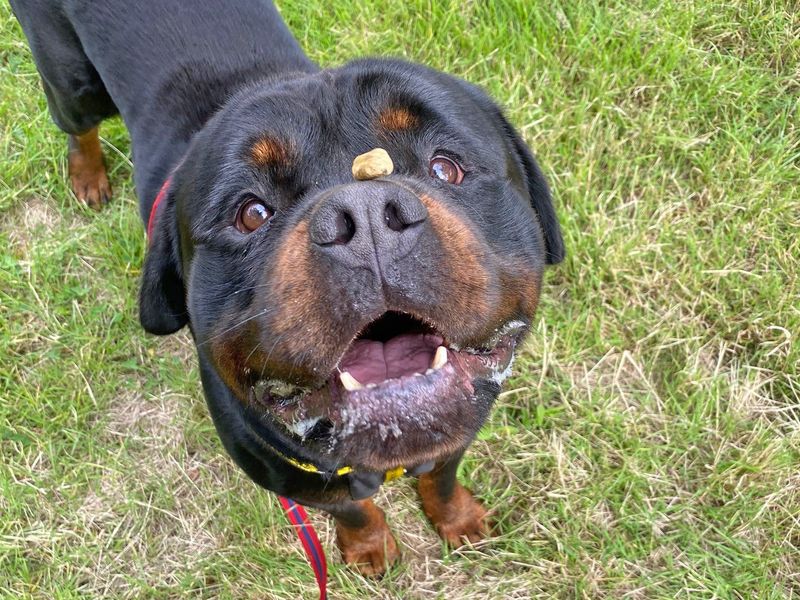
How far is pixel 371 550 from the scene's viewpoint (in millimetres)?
2721

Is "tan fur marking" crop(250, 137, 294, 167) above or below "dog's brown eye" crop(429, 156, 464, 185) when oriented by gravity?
above

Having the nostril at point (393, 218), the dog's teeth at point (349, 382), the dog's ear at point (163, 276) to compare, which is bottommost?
the dog's ear at point (163, 276)

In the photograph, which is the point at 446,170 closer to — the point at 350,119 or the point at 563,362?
the point at 350,119

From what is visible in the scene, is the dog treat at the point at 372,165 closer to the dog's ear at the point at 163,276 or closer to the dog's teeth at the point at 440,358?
the dog's teeth at the point at 440,358

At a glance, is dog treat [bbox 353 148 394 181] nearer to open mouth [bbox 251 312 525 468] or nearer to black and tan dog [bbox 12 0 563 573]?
black and tan dog [bbox 12 0 563 573]

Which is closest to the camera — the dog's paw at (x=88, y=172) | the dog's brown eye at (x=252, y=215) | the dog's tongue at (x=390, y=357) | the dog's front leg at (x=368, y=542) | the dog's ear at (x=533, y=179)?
the dog's tongue at (x=390, y=357)

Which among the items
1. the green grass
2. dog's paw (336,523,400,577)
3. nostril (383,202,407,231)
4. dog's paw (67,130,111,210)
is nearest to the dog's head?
nostril (383,202,407,231)

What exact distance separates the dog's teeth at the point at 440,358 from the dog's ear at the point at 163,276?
3.11 ft

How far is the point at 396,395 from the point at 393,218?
36 cm

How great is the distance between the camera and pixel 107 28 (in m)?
2.66

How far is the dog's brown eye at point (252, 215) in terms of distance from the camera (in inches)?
67.9

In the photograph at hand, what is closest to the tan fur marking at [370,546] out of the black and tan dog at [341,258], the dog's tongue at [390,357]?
the black and tan dog at [341,258]

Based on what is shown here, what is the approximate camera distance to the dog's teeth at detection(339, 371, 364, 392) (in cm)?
147

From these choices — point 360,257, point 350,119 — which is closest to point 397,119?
point 350,119
